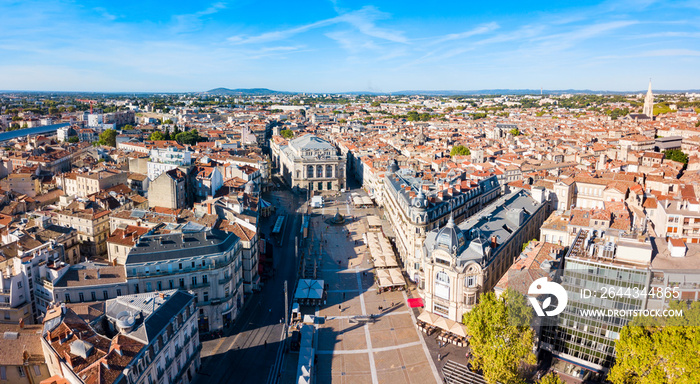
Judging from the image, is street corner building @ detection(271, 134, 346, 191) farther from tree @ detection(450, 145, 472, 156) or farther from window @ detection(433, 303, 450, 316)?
→ window @ detection(433, 303, 450, 316)

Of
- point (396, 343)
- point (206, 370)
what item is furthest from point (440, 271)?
point (206, 370)

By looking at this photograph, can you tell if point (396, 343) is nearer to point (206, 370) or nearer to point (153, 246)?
point (206, 370)

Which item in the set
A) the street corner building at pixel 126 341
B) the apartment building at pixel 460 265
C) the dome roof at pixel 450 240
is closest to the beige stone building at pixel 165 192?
the street corner building at pixel 126 341

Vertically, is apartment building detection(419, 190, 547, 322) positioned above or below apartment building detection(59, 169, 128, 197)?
below

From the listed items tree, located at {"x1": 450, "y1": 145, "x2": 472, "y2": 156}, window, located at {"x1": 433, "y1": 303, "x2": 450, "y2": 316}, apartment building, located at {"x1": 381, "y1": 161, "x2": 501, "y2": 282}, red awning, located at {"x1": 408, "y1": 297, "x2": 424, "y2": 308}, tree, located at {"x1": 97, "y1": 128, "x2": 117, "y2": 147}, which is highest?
tree, located at {"x1": 97, "y1": 128, "x2": 117, "y2": 147}

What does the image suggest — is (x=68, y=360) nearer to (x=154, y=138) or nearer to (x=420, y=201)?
(x=420, y=201)

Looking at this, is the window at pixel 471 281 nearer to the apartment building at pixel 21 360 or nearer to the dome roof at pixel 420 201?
the dome roof at pixel 420 201

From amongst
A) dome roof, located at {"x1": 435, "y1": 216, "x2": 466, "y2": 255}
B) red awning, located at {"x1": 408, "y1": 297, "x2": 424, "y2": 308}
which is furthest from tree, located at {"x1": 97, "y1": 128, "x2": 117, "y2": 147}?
dome roof, located at {"x1": 435, "y1": 216, "x2": 466, "y2": 255}
